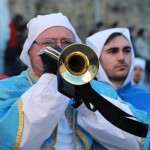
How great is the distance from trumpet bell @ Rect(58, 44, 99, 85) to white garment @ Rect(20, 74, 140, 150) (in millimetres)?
223

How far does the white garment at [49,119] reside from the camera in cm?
390

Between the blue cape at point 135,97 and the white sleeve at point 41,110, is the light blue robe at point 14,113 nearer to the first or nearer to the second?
the white sleeve at point 41,110

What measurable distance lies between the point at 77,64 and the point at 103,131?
1.99 ft

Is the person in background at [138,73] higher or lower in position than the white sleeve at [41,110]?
lower

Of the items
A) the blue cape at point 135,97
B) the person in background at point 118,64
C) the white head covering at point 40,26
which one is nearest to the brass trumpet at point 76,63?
the white head covering at point 40,26

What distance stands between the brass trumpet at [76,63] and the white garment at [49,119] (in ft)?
0.71

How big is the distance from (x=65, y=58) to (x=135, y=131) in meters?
0.65

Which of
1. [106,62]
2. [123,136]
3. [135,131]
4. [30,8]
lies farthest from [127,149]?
[30,8]

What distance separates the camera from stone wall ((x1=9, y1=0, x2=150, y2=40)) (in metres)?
16.2

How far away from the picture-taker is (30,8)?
16.2 meters

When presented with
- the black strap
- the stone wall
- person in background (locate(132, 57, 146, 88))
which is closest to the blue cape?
the black strap

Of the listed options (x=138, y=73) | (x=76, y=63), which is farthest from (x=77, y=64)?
(x=138, y=73)

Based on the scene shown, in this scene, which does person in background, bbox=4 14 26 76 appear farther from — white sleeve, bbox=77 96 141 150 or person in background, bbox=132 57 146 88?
white sleeve, bbox=77 96 141 150

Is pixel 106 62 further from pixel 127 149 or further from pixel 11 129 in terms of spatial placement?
pixel 11 129
